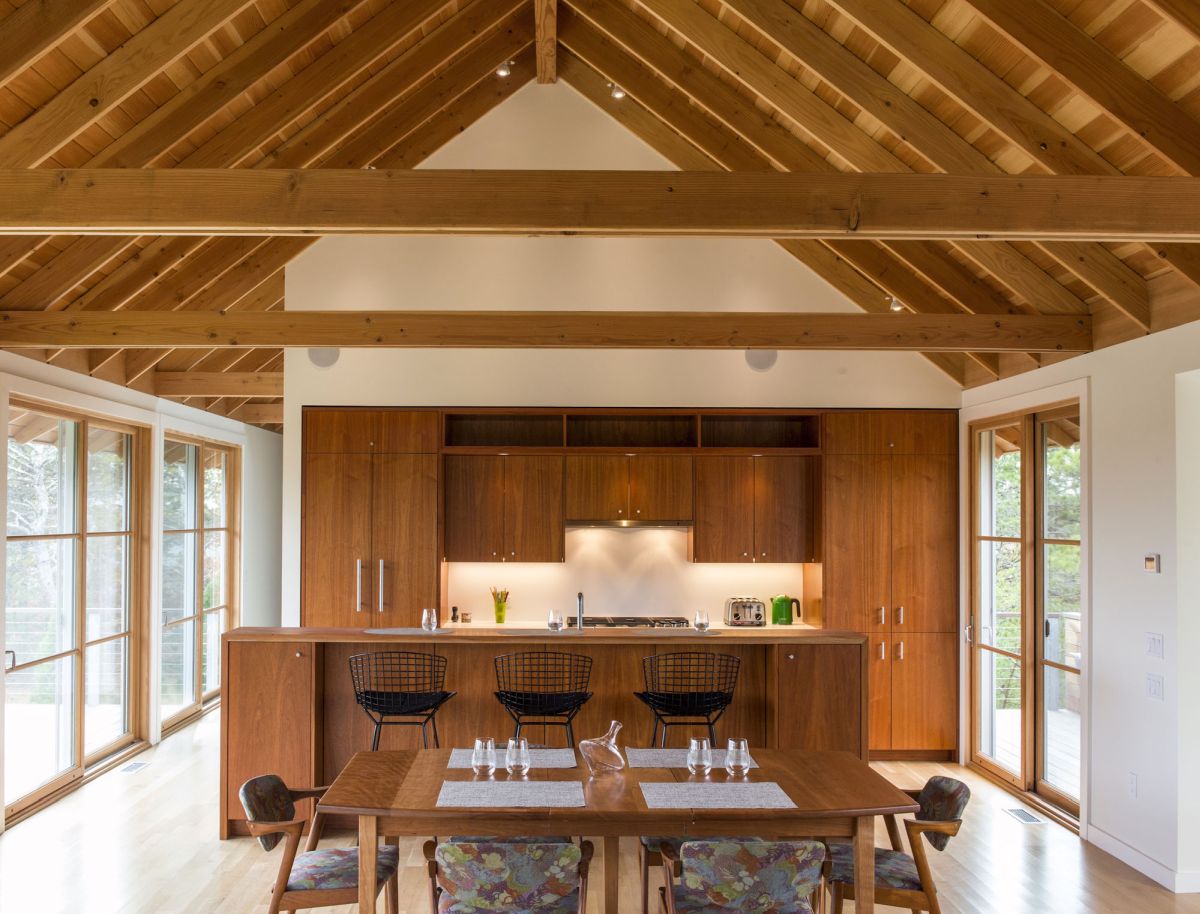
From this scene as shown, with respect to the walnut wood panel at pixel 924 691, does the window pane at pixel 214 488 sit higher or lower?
higher

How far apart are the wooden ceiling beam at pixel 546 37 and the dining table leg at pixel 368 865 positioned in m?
5.11

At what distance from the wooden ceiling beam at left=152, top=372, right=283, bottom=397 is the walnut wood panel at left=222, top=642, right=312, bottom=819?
3.20 m

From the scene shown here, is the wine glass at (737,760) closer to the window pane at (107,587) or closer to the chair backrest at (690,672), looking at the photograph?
the chair backrest at (690,672)

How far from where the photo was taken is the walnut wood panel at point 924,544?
720 centimetres

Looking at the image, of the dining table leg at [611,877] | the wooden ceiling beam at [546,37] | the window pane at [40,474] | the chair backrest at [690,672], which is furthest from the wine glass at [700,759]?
the wooden ceiling beam at [546,37]

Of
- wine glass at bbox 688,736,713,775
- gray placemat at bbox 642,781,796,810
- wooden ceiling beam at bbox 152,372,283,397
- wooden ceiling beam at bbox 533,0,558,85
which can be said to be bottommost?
gray placemat at bbox 642,781,796,810

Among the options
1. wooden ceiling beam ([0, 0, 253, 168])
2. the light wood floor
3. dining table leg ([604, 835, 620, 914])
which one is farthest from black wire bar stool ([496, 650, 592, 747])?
wooden ceiling beam ([0, 0, 253, 168])

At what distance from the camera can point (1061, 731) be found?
5.90 m

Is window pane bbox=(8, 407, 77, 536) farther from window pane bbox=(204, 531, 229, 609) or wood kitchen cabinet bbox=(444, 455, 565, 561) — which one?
window pane bbox=(204, 531, 229, 609)

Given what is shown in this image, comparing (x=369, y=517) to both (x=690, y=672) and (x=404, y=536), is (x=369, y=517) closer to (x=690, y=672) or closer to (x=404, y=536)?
(x=404, y=536)

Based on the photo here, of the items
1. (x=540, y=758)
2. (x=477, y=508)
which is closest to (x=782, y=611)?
(x=477, y=508)

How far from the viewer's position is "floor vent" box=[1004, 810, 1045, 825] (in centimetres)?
565

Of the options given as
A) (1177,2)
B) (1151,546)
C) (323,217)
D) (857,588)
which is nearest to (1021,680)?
(857,588)

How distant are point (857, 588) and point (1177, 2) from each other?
4.71 m
